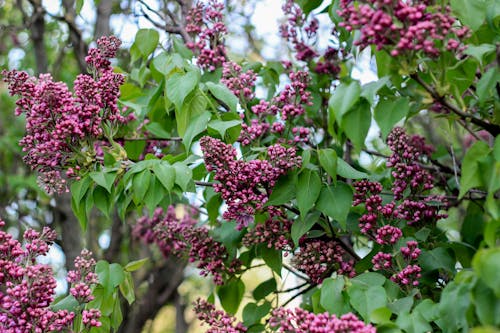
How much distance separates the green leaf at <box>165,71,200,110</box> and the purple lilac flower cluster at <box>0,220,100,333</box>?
94 cm

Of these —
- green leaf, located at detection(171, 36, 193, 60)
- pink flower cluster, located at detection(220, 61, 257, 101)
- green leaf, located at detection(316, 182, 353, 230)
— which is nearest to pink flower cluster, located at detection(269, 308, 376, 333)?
green leaf, located at detection(316, 182, 353, 230)

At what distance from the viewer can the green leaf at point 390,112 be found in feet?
8.34

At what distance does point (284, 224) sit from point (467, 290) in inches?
49.6

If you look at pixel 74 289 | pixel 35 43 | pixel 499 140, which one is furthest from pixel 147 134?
pixel 35 43

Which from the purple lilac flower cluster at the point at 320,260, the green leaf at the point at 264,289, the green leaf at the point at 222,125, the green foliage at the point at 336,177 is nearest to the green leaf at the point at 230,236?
the green foliage at the point at 336,177

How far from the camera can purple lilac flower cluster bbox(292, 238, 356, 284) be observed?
3.22 meters

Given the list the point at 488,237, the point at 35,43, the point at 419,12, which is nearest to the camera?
the point at 488,237

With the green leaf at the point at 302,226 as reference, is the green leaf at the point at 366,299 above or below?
above

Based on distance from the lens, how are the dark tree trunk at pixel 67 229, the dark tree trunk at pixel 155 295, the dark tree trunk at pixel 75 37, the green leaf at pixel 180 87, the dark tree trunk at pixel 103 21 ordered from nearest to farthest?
the green leaf at pixel 180 87 < the dark tree trunk at pixel 103 21 < the dark tree trunk at pixel 75 37 < the dark tree trunk at pixel 67 229 < the dark tree trunk at pixel 155 295

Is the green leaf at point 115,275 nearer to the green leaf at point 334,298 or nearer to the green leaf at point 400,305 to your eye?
the green leaf at point 334,298

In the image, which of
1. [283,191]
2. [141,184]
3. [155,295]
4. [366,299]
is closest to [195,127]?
[141,184]

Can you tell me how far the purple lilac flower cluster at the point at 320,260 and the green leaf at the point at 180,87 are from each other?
917 millimetres

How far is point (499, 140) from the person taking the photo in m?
2.39

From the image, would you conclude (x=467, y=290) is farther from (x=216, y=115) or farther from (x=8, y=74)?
(x=8, y=74)
